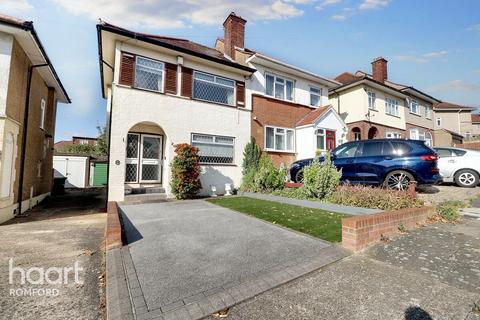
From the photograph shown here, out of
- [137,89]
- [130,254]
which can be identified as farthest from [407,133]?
[130,254]

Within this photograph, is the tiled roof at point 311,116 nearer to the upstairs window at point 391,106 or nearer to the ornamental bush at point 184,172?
the ornamental bush at point 184,172

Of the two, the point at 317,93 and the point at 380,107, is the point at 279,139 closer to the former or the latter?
the point at 317,93

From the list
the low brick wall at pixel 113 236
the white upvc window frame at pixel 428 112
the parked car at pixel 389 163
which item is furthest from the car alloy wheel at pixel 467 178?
the white upvc window frame at pixel 428 112

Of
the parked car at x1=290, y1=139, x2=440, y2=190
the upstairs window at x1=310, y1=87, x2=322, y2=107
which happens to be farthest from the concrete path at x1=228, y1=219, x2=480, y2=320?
the upstairs window at x1=310, y1=87, x2=322, y2=107

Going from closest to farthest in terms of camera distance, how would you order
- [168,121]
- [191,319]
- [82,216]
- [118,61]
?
[191,319] → [82,216] → [118,61] → [168,121]

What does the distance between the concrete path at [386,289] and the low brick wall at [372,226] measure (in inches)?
8.7

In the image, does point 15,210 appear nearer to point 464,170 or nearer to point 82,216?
point 82,216

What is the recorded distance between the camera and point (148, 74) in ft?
35.3

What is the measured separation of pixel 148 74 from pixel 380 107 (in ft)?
58.5

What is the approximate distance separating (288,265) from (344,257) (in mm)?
1051

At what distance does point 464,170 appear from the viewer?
1009cm

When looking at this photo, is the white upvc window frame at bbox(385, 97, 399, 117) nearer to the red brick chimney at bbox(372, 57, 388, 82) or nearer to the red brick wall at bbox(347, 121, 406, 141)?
the red brick wall at bbox(347, 121, 406, 141)

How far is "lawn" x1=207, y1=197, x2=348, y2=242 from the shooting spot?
502 centimetres

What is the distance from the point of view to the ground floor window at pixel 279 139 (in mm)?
14469
